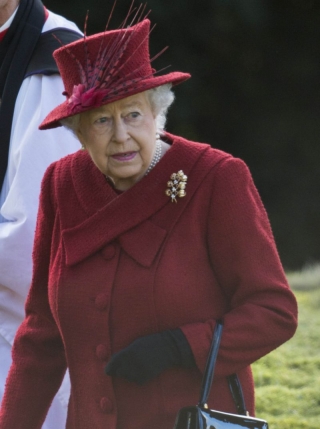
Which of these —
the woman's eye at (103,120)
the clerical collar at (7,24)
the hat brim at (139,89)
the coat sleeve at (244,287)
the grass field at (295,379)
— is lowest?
the grass field at (295,379)

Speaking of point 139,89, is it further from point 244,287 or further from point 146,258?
point 244,287

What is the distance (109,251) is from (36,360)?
410 millimetres

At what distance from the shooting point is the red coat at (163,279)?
2551 millimetres

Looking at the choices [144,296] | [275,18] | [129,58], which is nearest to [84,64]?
[129,58]

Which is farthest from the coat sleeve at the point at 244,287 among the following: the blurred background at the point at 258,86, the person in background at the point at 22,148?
the blurred background at the point at 258,86

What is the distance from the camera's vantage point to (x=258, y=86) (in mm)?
7883

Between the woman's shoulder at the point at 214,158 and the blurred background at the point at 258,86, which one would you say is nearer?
the woman's shoulder at the point at 214,158

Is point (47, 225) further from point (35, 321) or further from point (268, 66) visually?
point (268, 66)

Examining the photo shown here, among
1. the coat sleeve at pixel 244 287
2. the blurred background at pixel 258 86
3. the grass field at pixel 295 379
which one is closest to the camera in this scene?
the coat sleeve at pixel 244 287

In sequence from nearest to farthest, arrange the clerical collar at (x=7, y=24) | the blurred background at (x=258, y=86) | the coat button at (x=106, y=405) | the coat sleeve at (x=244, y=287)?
the coat sleeve at (x=244, y=287)
the coat button at (x=106, y=405)
the clerical collar at (x=7, y=24)
the blurred background at (x=258, y=86)

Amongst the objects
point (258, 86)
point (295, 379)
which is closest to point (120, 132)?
point (295, 379)

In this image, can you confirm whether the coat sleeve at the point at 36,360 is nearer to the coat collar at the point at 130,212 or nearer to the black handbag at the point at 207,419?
the coat collar at the point at 130,212

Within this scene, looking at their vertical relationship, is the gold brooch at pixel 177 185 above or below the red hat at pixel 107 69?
below

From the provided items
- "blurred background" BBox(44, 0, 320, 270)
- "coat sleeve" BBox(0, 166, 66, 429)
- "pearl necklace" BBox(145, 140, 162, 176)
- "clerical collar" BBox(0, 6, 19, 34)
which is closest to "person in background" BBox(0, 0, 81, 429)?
"clerical collar" BBox(0, 6, 19, 34)
